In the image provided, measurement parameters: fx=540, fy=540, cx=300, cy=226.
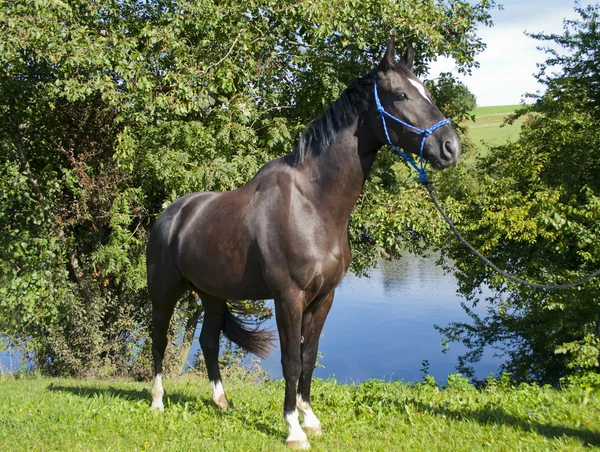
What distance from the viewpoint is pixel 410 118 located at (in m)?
3.46

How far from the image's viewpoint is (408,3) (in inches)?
345

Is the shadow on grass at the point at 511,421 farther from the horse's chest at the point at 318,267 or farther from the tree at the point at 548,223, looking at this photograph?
the tree at the point at 548,223

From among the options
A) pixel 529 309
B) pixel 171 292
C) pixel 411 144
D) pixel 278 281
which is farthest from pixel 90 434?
pixel 529 309

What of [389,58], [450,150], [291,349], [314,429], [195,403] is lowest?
[195,403]

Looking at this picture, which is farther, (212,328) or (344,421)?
(212,328)

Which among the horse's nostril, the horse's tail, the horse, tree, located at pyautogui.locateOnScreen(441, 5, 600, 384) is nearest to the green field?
tree, located at pyautogui.locateOnScreen(441, 5, 600, 384)

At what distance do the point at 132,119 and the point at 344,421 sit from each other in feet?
20.6

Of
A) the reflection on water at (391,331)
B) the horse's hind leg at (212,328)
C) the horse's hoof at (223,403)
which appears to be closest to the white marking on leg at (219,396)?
the horse's hoof at (223,403)

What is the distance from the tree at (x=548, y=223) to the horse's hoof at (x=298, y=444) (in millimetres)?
6322

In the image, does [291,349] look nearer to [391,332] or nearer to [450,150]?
[450,150]

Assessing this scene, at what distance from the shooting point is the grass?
3.56 meters

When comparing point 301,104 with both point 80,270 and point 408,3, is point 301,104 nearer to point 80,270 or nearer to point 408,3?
point 408,3

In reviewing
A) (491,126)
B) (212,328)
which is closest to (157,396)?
(212,328)

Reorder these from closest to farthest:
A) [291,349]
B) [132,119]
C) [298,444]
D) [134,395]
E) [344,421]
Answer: [298,444] < [291,349] < [344,421] < [134,395] < [132,119]
